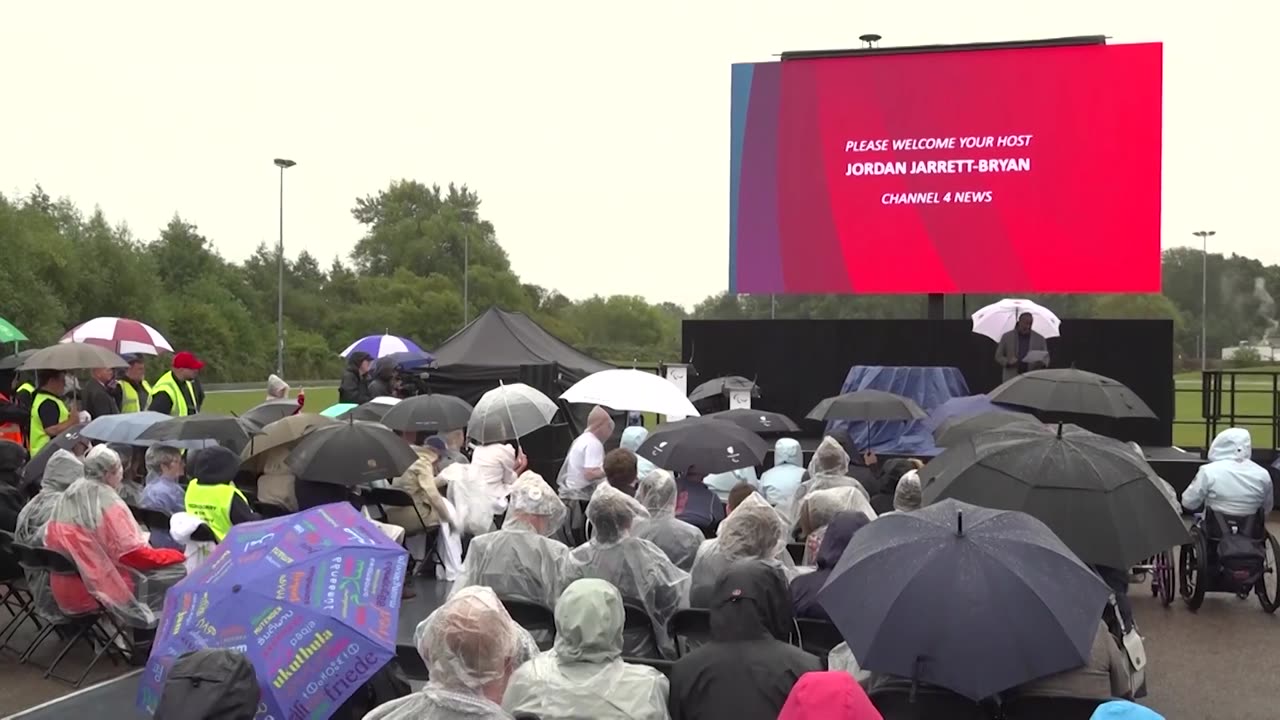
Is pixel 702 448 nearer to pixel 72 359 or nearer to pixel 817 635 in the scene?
pixel 817 635

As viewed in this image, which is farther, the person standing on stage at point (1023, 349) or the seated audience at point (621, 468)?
the person standing on stage at point (1023, 349)

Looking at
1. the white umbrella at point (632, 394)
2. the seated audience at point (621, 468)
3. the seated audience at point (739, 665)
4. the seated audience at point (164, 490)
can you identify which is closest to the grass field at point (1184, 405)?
the white umbrella at point (632, 394)

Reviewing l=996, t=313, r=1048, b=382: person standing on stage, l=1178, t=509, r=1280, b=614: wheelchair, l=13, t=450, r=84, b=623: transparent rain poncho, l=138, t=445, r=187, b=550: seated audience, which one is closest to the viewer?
l=13, t=450, r=84, b=623: transparent rain poncho

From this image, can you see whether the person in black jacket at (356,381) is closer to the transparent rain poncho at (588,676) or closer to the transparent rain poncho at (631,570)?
the transparent rain poncho at (631,570)

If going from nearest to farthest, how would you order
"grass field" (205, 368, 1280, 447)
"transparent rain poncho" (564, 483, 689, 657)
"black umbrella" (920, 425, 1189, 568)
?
"black umbrella" (920, 425, 1189, 568) → "transparent rain poncho" (564, 483, 689, 657) → "grass field" (205, 368, 1280, 447)

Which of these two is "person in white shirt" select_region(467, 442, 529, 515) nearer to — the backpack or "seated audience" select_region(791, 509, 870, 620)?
"seated audience" select_region(791, 509, 870, 620)

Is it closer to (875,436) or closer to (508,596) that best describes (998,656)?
(508,596)

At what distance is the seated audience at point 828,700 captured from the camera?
2648mm

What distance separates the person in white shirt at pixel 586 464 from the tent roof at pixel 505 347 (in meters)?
7.66

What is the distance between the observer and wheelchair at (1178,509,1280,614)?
7.96m

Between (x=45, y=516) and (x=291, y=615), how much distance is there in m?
3.70

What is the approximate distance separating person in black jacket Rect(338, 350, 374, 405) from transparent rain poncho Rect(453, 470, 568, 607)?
292 inches

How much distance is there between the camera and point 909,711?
3527 mm

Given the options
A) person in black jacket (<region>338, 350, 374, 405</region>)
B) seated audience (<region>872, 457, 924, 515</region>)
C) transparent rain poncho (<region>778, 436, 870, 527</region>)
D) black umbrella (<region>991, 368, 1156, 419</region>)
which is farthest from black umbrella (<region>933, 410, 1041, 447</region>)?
person in black jacket (<region>338, 350, 374, 405</region>)
